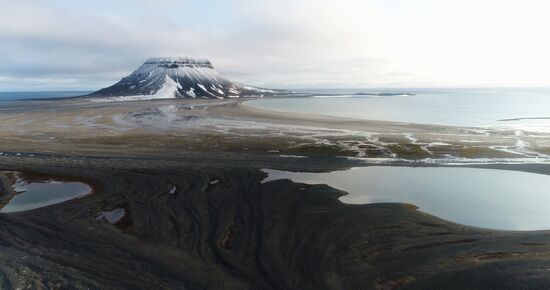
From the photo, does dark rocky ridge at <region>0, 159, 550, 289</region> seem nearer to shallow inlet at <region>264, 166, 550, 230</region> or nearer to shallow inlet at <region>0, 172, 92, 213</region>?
shallow inlet at <region>0, 172, 92, 213</region>

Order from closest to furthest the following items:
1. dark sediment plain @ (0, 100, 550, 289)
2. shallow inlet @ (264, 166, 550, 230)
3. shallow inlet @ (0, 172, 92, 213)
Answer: dark sediment plain @ (0, 100, 550, 289), shallow inlet @ (264, 166, 550, 230), shallow inlet @ (0, 172, 92, 213)

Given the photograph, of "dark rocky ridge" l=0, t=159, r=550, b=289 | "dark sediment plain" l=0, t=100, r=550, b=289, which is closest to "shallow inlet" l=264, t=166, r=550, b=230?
"dark sediment plain" l=0, t=100, r=550, b=289

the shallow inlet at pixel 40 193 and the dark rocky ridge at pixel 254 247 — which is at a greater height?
the shallow inlet at pixel 40 193

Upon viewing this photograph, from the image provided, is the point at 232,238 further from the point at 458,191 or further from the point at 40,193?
the point at 458,191

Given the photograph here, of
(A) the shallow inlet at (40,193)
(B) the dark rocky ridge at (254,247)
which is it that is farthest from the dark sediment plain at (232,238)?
(A) the shallow inlet at (40,193)

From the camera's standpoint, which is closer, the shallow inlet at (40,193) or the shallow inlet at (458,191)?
the shallow inlet at (458,191)

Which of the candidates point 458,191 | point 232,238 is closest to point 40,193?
point 232,238

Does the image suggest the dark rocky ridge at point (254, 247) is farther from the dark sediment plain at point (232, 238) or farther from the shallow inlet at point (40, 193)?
the shallow inlet at point (40, 193)
